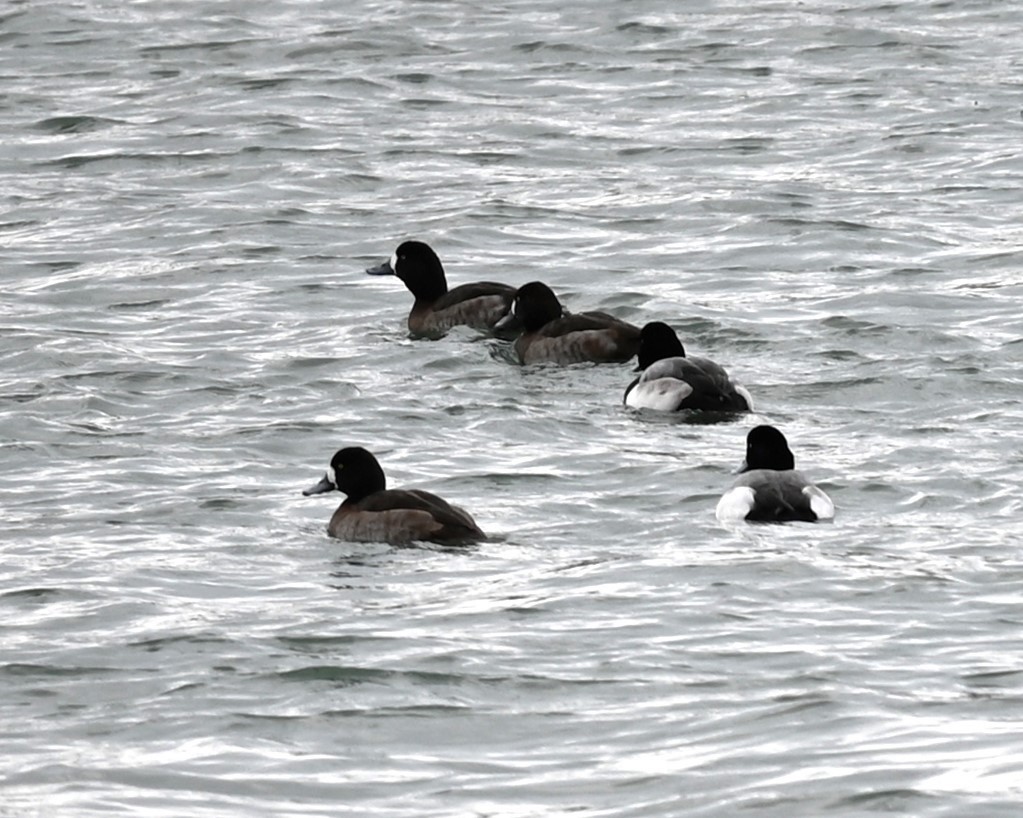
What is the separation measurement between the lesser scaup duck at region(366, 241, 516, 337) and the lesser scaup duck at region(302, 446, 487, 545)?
526cm

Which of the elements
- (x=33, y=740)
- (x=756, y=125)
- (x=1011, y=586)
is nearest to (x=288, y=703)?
(x=33, y=740)

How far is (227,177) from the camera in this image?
2442 cm

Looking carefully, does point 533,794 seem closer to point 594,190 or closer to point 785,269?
point 785,269

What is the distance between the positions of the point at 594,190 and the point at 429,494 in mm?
10980

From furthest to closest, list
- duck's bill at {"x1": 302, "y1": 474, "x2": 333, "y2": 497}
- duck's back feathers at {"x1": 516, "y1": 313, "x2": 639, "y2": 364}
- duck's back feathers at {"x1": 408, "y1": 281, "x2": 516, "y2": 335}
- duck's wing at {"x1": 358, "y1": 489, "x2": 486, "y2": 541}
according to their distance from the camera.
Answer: duck's back feathers at {"x1": 408, "y1": 281, "x2": 516, "y2": 335} < duck's back feathers at {"x1": 516, "y1": 313, "x2": 639, "y2": 364} < duck's bill at {"x1": 302, "y1": 474, "x2": 333, "y2": 497} < duck's wing at {"x1": 358, "y1": 489, "x2": 486, "y2": 541}

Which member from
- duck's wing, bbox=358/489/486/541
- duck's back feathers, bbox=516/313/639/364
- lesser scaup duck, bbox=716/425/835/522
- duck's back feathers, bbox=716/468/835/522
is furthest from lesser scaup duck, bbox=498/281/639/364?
duck's wing, bbox=358/489/486/541

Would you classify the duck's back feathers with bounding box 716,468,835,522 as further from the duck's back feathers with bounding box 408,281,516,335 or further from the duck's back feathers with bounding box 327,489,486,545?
Result: the duck's back feathers with bounding box 408,281,516,335

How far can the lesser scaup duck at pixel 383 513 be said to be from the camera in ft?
40.1

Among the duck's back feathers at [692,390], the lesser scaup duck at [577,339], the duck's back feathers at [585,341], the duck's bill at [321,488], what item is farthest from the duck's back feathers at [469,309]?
the duck's bill at [321,488]

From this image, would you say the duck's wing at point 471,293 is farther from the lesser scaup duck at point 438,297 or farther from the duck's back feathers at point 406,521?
the duck's back feathers at point 406,521

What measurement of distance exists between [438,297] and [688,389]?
404 cm

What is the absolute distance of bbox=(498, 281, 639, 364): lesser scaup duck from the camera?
16906mm

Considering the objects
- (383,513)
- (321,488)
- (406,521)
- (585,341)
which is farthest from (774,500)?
(585,341)

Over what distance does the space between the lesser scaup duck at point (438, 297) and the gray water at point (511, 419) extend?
21 cm
